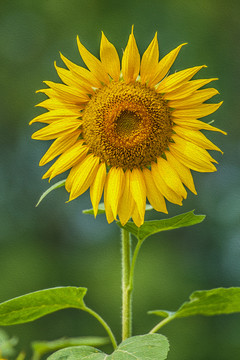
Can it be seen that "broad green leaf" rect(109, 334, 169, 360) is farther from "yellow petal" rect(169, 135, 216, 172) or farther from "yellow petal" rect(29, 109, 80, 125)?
"yellow petal" rect(29, 109, 80, 125)

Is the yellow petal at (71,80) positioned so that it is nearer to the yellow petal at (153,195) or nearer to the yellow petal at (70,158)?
the yellow petal at (70,158)

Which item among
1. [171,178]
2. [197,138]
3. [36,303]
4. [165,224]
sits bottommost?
[36,303]

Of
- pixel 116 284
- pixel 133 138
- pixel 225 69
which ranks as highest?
pixel 225 69

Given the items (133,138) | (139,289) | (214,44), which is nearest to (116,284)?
(139,289)

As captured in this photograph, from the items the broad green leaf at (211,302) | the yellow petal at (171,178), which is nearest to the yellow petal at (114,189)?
the yellow petal at (171,178)

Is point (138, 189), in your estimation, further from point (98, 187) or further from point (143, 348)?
point (143, 348)

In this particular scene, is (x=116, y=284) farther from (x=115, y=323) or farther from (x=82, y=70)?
(x=82, y=70)

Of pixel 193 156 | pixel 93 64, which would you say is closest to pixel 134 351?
pixel 193 156
